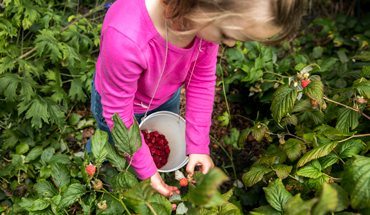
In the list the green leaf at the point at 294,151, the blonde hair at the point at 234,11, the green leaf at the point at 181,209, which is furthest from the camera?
the green leaf at the point at 294,151

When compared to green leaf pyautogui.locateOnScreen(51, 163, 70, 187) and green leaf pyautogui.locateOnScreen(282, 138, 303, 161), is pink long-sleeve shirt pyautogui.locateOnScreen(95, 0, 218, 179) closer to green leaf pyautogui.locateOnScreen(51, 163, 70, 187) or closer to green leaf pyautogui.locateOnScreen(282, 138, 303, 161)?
green leaf pyautogui.locateOnScreen(51, 163, 70, 187)

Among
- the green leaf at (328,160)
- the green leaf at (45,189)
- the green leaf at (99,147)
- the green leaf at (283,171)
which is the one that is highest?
the green leaf at (99,147)

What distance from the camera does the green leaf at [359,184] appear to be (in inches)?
22.5

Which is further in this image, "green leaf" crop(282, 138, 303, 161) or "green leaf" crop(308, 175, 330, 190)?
"green leaf" crop(282, 138, 303, 161)

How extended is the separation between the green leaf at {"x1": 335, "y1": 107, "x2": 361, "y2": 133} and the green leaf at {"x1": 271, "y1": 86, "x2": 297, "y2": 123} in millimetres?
192

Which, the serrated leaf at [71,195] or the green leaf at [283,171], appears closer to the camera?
the serrated leaf at [71,195]

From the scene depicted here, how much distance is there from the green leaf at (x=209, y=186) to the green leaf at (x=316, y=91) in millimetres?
687

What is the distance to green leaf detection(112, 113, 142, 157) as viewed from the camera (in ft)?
2.14

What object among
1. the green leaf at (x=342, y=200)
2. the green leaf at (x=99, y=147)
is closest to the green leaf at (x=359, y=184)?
the green leaf at (x=342, y=200)

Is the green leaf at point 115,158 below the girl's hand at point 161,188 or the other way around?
the other way around

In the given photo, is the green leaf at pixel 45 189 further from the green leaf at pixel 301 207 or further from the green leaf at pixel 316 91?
the green leaf at pixel 316 91

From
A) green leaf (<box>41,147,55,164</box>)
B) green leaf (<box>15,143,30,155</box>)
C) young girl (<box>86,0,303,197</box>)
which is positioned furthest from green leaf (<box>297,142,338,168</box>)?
green leaf (<box>15,143,30,155</box>)

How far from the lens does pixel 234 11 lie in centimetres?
63

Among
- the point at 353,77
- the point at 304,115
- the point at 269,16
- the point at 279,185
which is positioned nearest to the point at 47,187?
the point at 279,185
